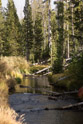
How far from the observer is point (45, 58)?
138 ft

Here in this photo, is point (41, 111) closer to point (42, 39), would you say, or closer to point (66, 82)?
point (66, 82)

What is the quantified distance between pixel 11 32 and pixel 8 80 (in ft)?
102

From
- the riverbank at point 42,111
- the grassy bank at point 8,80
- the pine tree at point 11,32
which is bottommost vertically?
the riverbank at point 42,111

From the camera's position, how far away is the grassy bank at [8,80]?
245 inches

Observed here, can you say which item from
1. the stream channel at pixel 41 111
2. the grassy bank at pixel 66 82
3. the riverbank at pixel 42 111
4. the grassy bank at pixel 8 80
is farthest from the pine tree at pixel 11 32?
the riverbank at pixel 42 111

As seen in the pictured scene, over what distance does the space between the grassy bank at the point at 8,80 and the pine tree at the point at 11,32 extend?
51.8 ft

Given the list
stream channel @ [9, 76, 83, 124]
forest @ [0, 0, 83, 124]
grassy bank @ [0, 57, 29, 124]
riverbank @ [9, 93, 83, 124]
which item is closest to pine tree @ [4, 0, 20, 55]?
forest @ [0, 0, 83, 124]

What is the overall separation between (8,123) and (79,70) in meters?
12.2

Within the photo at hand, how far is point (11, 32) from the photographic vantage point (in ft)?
159

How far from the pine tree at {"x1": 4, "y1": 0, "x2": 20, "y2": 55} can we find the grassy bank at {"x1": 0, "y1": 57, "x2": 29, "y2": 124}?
15.8 m

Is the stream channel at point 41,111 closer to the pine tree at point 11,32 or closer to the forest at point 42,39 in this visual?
the forest at point 42,39

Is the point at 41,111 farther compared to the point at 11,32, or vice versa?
the point at 11,32

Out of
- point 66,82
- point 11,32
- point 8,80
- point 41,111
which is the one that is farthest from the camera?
point 11,32

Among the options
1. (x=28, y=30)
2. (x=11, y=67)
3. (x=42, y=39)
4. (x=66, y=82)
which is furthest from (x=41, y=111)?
(x=42, y=39)
